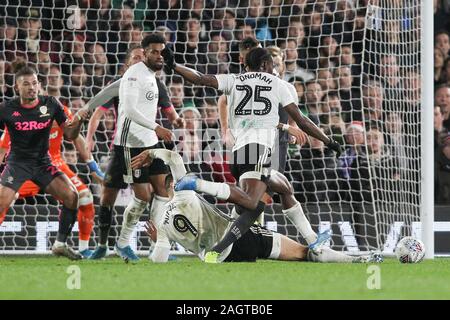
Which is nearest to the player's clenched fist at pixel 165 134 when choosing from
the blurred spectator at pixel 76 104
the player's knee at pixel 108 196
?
the player's knee at pixel 108 196

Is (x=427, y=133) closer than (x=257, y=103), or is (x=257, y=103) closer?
(x=257, y=103)

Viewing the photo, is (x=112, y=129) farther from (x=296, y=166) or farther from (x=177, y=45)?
(x=296, y=166)

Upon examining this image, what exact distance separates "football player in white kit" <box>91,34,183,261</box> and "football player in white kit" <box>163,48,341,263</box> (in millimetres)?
502

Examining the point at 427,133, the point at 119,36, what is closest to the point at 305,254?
the point at 427,133

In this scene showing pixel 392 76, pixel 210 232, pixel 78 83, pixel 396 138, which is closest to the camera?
pixel 210 232

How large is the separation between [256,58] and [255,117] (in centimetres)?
48

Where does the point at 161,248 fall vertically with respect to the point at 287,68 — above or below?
below

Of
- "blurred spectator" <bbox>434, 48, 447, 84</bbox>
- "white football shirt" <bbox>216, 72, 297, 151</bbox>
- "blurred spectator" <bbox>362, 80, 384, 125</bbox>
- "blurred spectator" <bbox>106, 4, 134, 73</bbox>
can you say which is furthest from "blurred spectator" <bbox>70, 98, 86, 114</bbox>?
"blurred spectator" <bbox>434, 48, 447, 84</bbox>

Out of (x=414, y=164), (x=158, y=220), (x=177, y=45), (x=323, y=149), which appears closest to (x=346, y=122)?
(x=323, y=149)

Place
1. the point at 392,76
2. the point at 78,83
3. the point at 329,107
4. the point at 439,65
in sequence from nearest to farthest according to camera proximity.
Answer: the point at 392,76 → the point at 329,107 → the point at 78,83 → the point at 439,65

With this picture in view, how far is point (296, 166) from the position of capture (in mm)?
12266

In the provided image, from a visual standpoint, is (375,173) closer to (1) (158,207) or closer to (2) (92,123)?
(1) (158,207)

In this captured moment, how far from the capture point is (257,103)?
29.5 ft

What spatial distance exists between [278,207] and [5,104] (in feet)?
10.3
